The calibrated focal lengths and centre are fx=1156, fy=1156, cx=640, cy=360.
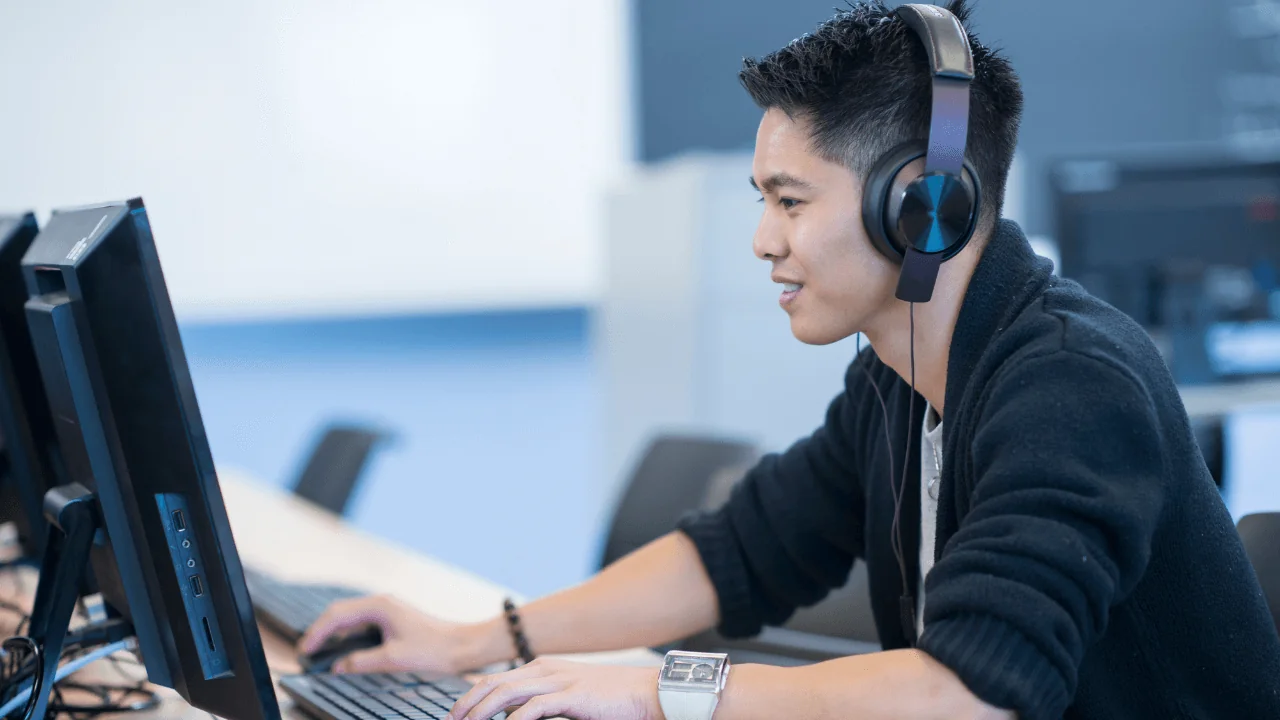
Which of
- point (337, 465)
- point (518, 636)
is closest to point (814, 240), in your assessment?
point (518, 636)

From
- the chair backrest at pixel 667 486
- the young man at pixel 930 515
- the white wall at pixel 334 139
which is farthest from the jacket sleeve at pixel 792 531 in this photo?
the white wall at pixel 334 139

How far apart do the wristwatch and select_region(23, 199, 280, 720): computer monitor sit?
274 millimetres

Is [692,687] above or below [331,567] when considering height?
above

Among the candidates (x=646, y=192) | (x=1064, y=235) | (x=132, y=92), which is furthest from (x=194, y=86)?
(x=1064, y=235)

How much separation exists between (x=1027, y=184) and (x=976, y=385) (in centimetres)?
412

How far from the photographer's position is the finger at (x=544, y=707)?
769mm

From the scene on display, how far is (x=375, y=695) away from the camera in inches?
37.9

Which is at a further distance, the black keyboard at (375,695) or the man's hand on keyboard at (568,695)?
the black keyboard at (375,695)

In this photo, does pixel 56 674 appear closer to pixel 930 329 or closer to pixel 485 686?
pixel 485 686

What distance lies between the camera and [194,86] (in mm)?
3936

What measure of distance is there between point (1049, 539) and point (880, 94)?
38 centimetres

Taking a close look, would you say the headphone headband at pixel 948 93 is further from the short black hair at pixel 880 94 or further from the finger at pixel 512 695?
the finger at pixel 512 695

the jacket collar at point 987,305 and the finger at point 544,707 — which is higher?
the jacket collar at point 987,305

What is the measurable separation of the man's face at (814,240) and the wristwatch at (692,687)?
30 centimetres
